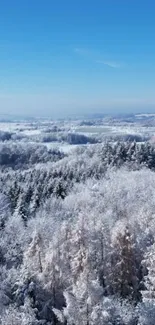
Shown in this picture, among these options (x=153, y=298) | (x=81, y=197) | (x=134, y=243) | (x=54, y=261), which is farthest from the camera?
(x=81, y=197)

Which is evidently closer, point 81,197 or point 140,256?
point 140,256

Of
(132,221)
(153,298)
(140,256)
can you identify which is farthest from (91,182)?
(153,298)

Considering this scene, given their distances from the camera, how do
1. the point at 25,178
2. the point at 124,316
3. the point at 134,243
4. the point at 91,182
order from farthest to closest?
the point at 25,178
the point at 91,182
the point at 134,243
the point at 124,316

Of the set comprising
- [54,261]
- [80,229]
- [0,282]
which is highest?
[80,229]

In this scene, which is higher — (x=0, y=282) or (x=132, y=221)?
(x=132, y=221)

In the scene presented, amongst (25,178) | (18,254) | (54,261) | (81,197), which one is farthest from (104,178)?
(54,261)

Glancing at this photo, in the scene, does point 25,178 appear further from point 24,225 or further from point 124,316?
point 124,316

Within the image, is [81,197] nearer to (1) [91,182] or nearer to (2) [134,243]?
(1) [91,182]
